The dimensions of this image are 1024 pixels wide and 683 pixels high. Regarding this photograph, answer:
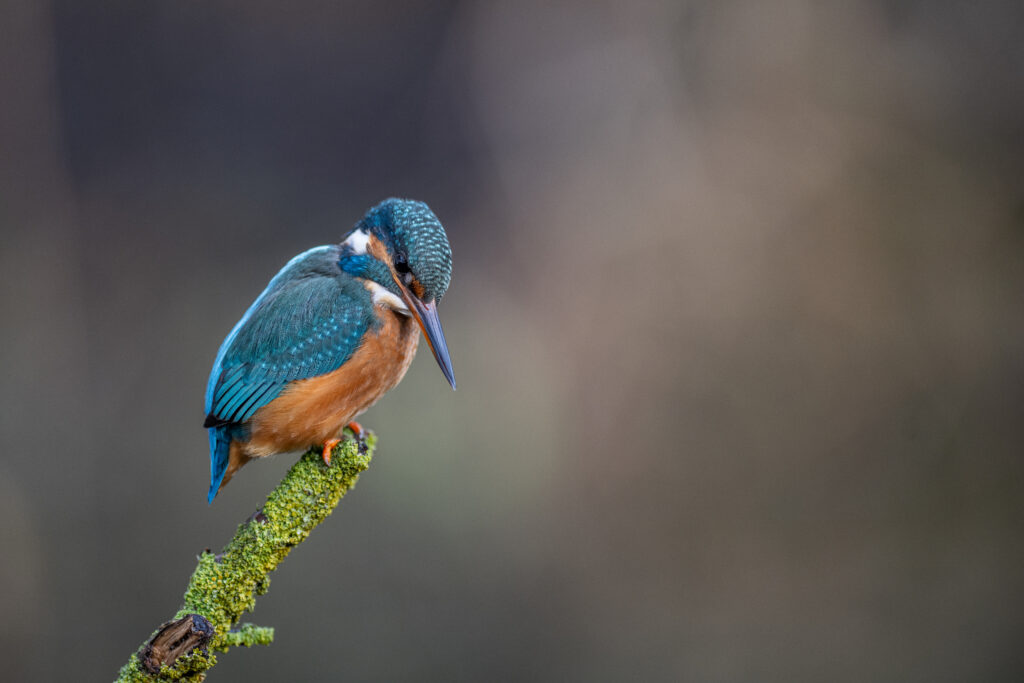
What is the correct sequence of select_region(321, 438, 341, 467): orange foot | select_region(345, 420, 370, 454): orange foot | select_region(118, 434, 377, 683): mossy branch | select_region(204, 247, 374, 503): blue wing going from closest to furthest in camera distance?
1. select_region(118, 434, 377, 683): mossy branch
2. select_region(321, 438, 341, 467): orange foot
3. select_region(345, 420, 370, 454): orange foot
4. select_region(204, 247, 374, 503): blue wing

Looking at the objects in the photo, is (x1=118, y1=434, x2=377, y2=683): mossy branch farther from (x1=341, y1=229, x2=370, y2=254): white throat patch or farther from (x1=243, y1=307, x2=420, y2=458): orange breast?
(x1=341, y1=229, x2=370, y2=254): white throat patch

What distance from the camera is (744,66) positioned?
3.63 m

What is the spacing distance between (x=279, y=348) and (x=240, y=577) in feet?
1.79

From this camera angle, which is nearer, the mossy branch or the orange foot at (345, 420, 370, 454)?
the mossy branch

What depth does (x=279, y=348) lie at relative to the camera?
168 cm

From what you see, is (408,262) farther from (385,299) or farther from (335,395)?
(335,395)

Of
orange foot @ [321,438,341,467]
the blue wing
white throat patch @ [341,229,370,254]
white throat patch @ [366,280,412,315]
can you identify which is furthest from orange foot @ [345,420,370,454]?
white throat patch @ [341,229,370,254]

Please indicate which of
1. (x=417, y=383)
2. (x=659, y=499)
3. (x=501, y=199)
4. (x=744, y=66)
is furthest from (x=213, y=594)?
(x=744, y=66)

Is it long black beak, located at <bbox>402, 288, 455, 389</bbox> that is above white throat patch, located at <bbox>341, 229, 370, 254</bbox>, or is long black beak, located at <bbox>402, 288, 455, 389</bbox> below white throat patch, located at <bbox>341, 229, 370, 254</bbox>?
below

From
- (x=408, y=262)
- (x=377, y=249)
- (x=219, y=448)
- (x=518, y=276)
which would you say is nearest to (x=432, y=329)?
(x=408, y=262)

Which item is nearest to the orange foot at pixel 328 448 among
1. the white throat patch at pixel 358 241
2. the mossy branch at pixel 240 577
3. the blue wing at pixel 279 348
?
the mossy branch at pixel 240 577

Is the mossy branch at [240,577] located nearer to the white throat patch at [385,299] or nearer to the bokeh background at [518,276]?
the white throat patch at [385,299]

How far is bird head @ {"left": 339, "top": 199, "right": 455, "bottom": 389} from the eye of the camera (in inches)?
63.8

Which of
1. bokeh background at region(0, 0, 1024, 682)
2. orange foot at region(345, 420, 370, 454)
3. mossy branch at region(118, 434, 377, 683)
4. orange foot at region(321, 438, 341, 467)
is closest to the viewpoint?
mossy branch at region(118, 434, 377, 683)
